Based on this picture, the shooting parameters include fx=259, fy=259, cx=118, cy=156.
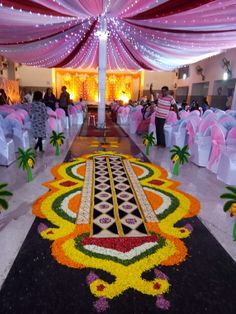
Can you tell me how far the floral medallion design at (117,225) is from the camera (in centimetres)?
168

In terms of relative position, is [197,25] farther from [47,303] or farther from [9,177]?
[47,303]

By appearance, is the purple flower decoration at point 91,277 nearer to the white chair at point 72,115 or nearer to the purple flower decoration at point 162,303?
the purple flower decoration at point 162,303

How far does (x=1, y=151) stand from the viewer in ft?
13.0

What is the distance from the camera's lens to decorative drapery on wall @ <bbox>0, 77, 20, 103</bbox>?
45.5 feet

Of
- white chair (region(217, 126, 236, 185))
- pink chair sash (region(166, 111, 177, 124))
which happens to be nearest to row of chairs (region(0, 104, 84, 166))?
pink chair sash (region(166, 111, 177, 124))

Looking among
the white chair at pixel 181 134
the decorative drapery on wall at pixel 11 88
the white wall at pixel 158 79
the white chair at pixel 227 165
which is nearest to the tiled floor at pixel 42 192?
the white chair at pixel 227 165

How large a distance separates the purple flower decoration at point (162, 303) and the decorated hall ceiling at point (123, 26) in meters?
4.24

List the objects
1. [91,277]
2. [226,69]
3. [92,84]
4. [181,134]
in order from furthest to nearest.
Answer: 1. [92,84]
2. [226,69]
3. [181,134]
4. [91,277]

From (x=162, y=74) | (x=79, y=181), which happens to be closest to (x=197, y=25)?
(x=79, y=181)

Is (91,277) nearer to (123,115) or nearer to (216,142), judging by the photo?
(216,142)

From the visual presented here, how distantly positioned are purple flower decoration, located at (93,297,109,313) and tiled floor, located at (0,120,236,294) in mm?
622

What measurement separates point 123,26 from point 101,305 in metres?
7.74

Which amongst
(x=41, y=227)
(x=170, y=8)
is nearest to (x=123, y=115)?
(x=170, y=8)

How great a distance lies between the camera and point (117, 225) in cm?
229
